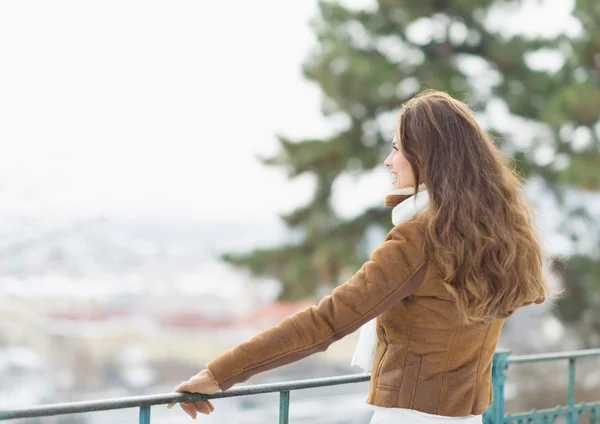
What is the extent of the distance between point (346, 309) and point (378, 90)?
8225mm

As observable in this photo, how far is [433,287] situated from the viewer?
150cm

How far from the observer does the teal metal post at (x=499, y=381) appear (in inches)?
98.0

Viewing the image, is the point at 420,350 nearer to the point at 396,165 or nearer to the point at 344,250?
the point at 396,165

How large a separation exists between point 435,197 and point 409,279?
17 centimetres

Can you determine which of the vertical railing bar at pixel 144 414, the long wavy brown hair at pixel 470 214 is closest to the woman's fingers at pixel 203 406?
the vertical railing bar at pixel 144 414

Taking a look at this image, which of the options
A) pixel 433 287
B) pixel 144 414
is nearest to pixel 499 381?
pixel 433 287

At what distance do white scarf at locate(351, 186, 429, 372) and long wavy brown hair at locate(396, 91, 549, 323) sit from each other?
25 mm

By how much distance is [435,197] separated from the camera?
1.53 metres

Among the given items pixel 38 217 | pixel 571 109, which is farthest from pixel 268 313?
pixel 571 109

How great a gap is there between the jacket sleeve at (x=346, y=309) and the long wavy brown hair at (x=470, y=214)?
0.18 feet

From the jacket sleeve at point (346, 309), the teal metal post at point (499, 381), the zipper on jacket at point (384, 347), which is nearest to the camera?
the jacket sleeve at point (346, 309)

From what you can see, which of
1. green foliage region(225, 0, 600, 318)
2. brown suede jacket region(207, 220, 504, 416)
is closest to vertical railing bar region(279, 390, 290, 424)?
brown suede jacket region(207, 220, 504, 416)

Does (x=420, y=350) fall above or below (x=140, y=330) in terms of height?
below

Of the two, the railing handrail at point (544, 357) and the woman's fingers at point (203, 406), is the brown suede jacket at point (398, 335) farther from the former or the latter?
the railing handrail at point (544, 357)
